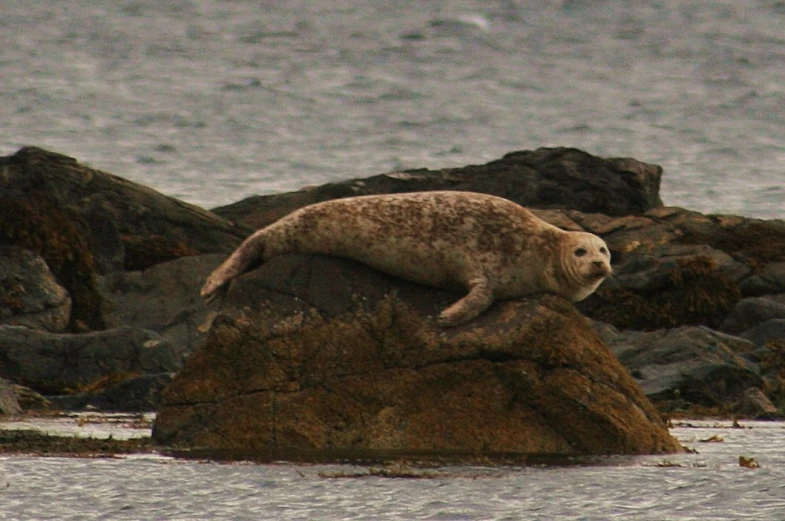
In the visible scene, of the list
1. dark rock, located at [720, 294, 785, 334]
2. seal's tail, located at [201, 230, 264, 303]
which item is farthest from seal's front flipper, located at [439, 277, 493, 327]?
dark rock, located at [720, 294, 785, 334]

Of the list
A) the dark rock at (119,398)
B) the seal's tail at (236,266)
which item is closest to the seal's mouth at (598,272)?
the seal's tail at (236,266)

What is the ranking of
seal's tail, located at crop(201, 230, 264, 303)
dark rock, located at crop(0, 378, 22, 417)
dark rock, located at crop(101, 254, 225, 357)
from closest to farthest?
seal's tail, located at crop(201, 230, 264, 303)
dark rock, located at crop(0, 378, 22, 417)
dark rock, located at crop(101, 254, 225, 357)

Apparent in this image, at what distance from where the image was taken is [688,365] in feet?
56.5

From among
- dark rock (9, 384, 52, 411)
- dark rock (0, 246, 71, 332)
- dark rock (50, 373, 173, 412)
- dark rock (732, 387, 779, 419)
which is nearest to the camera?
dark rock (9, 384, 52, 411)

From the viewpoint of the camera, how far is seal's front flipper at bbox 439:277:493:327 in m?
11.5

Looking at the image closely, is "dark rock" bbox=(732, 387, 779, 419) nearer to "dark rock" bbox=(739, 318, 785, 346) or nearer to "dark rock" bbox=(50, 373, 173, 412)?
"dark rock" bbox=(739, 318, 785, 346)

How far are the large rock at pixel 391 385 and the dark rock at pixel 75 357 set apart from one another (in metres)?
4.86

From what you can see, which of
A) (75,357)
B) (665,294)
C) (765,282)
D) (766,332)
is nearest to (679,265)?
(665,294)

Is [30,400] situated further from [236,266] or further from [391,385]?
[391,385]

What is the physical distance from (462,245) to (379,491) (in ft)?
8.57

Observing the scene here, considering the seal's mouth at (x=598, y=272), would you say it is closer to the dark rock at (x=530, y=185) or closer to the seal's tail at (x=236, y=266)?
the seal's tail at (x=236, y=266)

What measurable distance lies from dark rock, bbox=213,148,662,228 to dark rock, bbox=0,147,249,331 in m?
2.57

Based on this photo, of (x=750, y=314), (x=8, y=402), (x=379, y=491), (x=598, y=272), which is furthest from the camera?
(x=750, y=314)

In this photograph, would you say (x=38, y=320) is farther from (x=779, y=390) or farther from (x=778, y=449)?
(x=778, y=449)
